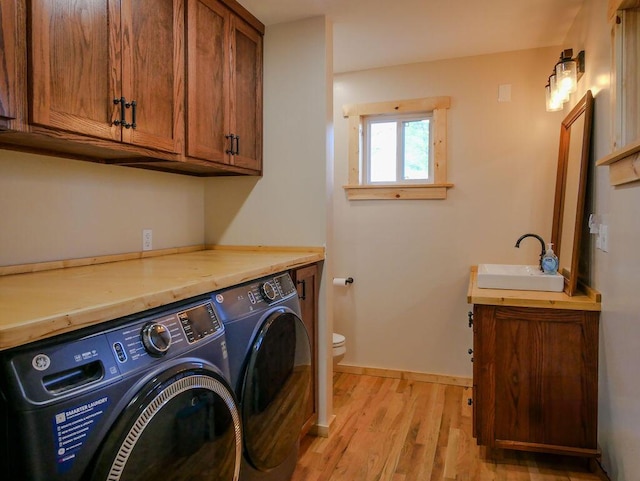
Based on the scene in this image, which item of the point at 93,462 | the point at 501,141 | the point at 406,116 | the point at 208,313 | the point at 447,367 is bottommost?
the point at 447,367

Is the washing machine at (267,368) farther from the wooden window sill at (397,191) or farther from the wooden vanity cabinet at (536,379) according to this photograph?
the wooden window sill at (397,191)

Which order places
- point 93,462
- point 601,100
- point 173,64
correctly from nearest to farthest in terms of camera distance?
point 93,462 → point 173,64 → point 601,100

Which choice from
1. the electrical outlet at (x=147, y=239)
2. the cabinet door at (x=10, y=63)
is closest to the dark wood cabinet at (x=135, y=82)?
the cabinet door at (x=10, y=63)

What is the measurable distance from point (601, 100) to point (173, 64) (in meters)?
1.97

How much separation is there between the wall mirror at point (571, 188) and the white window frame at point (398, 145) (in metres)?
0.87

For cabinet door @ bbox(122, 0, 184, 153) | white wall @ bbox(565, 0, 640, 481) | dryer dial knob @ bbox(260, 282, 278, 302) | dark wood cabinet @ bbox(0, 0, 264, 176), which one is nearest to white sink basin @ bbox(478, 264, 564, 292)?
white wall @ bbox(565, 0, 640, 481)

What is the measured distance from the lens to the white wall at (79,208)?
1539mm

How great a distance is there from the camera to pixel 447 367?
3.15 m

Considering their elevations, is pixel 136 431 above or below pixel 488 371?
above

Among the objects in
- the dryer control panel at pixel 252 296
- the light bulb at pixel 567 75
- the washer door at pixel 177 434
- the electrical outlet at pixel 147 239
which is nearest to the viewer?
the washer door at pixel 177 434

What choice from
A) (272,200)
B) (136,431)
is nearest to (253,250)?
(272,200)

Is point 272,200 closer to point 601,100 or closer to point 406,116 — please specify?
point 406,116

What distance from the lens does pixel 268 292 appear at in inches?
66.3

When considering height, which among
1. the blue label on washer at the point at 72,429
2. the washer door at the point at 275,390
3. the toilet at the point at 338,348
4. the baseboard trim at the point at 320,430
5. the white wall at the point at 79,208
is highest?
the white wall at the point at 79,208
